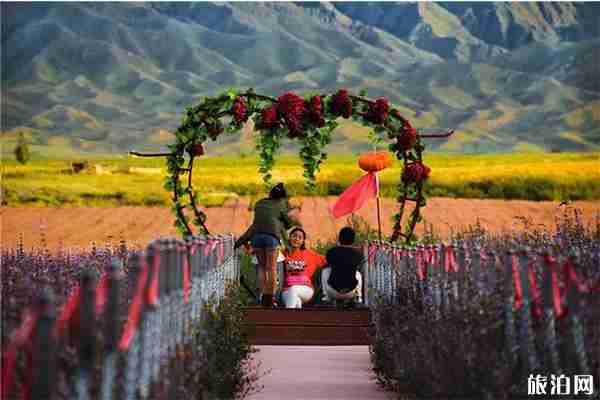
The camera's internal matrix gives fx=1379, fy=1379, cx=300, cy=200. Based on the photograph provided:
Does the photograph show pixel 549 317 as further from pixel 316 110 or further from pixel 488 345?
pixel 316 110

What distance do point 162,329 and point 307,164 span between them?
11.9m

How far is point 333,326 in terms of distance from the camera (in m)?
16.3

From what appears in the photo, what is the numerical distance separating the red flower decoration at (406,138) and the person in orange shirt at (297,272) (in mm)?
2797

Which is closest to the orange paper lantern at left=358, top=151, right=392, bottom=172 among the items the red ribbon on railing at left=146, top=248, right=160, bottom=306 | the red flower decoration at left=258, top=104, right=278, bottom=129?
the red flower decoration at left=258, top=104, right=278, bottom=129

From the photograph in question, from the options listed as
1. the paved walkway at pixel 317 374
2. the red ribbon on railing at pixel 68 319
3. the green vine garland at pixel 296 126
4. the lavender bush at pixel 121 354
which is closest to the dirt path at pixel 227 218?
the green vine garland at pixel 296 126

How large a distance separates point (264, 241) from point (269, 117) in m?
2.78

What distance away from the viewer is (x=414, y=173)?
19609 millimetres

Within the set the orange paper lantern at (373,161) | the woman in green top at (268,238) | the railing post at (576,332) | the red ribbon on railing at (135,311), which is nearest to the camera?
the red ribbon on railing at (135,311)

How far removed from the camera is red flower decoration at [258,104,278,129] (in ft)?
64.2

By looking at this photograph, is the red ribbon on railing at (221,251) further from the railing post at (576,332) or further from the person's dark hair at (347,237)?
the railing post at (576,332)

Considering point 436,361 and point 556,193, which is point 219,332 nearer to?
point 436,361

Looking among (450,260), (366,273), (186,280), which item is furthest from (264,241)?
(186,280)

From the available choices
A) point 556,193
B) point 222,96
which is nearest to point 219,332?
point 222,96

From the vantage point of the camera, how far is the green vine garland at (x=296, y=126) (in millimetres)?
19625
